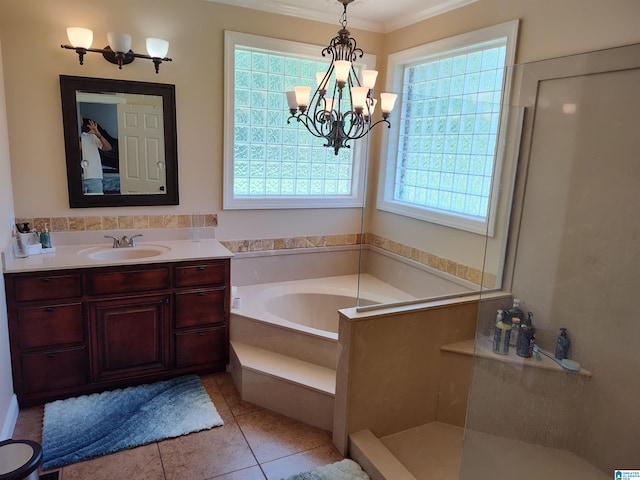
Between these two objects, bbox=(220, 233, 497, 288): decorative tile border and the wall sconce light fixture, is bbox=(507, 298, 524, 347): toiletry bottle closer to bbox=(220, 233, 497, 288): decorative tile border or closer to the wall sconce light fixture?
bbox=(220, 233, 497, 288): decorative tile border

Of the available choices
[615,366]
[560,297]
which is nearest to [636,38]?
[560,297]

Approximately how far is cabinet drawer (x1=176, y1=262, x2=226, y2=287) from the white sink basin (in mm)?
297

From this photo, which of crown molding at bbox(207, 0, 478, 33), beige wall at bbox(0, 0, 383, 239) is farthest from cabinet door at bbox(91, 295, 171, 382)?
crown molding at bbox(207, 0, 478, 33)

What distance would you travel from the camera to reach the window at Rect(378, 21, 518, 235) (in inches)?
115

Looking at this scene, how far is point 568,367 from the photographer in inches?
92.6

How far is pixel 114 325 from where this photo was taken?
9.30 ft

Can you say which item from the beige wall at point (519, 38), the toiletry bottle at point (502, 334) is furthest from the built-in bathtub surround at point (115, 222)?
the toiletry bottle at point (502, 334)

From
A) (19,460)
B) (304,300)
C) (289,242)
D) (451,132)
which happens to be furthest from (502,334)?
(19,460)

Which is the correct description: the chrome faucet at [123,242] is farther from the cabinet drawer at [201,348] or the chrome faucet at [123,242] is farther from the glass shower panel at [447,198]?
the glass shower panel at [447,198]

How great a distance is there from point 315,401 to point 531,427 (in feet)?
3.92

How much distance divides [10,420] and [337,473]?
183 cm

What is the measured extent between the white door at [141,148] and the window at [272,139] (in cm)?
51

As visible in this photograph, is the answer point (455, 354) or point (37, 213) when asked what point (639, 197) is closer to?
point (455, 354)

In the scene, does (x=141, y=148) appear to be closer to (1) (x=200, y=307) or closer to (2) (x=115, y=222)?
(2) (x=115, y=222)
